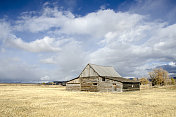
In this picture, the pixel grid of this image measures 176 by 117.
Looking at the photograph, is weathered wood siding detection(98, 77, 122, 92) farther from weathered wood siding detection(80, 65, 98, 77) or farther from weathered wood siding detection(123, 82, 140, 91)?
weathered wood siding detection(80, 65, 98, 77)

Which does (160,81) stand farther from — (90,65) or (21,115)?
(21,115)

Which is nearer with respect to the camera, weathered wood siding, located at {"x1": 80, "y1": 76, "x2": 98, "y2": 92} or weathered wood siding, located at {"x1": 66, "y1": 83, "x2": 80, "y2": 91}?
weathered wood siding, located at {"x1": 80, "y1": 76, "x2": 98, "y2": 92}

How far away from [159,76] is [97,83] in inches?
1877

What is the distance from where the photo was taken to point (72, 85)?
160 ft

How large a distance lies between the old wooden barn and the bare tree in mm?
33963

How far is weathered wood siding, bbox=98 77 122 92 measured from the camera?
41500 millimetres

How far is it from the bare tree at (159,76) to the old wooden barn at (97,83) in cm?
3396

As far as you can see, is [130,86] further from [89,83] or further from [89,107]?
[89,107]

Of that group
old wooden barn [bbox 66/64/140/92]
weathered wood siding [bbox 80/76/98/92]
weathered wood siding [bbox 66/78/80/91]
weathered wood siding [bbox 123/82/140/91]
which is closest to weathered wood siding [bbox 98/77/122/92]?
old wooden barn [bbox 66/64/140/92]

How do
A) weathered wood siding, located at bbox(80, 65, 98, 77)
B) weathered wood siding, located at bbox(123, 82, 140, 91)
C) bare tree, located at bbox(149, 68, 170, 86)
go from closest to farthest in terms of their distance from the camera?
1. weathered wood siding, located at bbox(123, 82, 140, 91)
2. weathered wood siding, located at bbox(80, 65, 98, 77)
3. bare tree, located at bbox(149, 68, 170, 86)

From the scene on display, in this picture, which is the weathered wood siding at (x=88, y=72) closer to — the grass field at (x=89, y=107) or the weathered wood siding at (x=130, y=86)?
the weathered wood siding at (x=130, y=86)

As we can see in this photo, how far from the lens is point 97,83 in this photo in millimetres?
44250

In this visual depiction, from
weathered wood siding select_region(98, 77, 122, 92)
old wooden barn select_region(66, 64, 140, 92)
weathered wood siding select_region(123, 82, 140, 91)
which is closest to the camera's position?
weathered wood siding select_region(98, 77, 122, 92)

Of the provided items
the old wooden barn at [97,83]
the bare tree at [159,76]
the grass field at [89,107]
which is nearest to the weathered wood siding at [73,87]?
the old wooden barn at [97,83]
